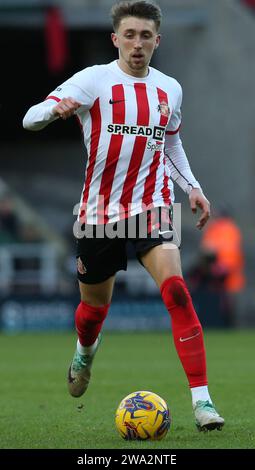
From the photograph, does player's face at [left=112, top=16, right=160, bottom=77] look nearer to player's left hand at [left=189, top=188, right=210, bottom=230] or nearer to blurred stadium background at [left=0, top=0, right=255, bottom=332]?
player's left hand at [left=189, top=188, right=210, bottom=230]

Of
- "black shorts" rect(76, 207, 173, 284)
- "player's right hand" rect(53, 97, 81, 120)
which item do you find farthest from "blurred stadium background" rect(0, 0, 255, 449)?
"player's right hand" rect(53, 97, 81, 120)

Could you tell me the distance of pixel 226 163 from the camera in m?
22.0

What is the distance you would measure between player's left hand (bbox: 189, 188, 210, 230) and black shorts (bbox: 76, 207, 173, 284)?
6.3 inches

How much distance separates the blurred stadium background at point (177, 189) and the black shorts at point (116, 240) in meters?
10.6

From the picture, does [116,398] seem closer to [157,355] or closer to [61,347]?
[157,355]

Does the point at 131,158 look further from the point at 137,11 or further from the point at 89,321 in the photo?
the point at 89,321

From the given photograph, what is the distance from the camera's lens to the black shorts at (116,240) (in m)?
7.04

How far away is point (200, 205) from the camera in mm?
7102

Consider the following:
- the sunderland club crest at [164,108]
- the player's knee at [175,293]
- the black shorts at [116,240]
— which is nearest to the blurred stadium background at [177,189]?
the black shorts at [116,240]

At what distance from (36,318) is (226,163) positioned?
5704mm

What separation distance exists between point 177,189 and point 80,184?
3.76m

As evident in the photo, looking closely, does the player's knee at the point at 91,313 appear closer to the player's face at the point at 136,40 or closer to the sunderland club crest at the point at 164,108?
the sunderland club crest at the point at 164,108

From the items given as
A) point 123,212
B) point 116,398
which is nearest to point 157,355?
point 116,398

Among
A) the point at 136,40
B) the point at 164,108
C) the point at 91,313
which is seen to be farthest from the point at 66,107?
the point at 91,313
